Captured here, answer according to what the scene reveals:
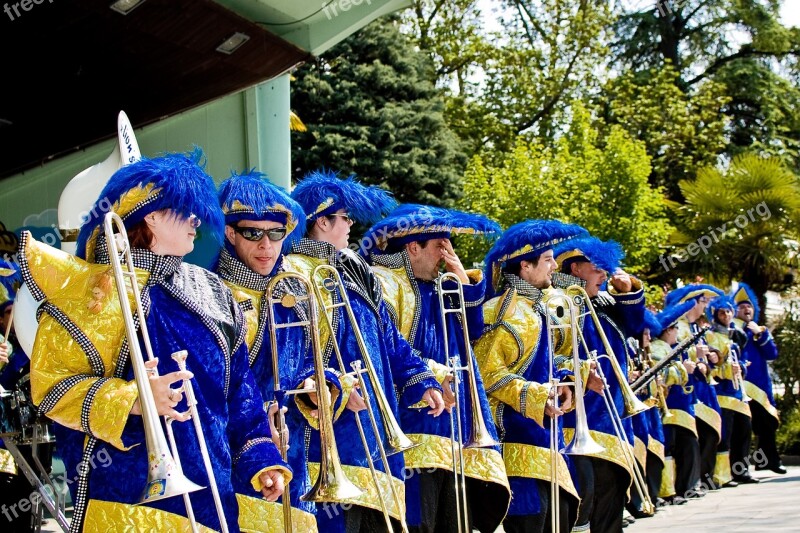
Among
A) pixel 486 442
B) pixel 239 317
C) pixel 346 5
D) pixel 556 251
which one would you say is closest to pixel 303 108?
pixel 346 5

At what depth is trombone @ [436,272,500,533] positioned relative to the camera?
19.7 ft

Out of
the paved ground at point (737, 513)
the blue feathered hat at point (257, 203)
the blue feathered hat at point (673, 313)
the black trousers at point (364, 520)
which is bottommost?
the paved ground at point (737, 513)

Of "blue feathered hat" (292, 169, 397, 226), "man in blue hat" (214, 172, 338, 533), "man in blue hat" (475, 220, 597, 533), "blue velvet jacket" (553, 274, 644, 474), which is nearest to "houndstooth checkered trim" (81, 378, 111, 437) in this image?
"man in blue hat" (214, 172, 338, 533)

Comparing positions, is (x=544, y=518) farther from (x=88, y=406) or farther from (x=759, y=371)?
(x=759, y=371)

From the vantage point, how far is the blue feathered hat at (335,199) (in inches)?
216

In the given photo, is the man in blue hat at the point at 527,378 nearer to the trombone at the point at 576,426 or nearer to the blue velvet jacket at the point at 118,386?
the trombone at the point at 576,426

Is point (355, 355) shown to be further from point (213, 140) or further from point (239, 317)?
point (213, 140)

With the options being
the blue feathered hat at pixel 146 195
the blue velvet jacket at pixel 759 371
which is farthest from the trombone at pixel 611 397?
the blue velvet jacket at pixel 759 371

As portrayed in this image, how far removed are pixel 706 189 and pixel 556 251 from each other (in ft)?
33.4

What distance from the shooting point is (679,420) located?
12.3 m

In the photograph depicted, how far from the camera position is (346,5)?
9.85m

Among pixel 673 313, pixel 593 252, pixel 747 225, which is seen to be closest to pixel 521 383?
pixel 593 252

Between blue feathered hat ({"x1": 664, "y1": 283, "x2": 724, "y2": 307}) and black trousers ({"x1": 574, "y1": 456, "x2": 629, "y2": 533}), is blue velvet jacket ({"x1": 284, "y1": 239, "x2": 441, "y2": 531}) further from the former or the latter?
blue feathered hat ({"x1": 664, "y1": 283, "x2": 724, "y2": 307})

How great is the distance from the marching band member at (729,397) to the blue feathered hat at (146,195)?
10.3m
